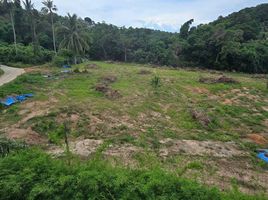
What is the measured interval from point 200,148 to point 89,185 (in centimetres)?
505

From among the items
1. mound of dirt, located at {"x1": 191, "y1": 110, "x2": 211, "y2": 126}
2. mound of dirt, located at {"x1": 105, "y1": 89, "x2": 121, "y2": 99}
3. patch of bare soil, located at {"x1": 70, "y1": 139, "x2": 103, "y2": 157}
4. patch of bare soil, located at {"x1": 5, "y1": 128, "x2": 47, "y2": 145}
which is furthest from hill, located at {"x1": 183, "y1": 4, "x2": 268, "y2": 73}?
patch of bare soil, located at {"x1": 5, "y1": 128, "x2": 47, "y2": 145}

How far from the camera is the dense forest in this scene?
26.9 meters

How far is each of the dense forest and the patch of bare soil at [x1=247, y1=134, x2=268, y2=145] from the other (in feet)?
70.7

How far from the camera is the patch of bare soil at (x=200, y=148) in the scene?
773 centimetres

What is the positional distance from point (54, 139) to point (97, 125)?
2.03 metres

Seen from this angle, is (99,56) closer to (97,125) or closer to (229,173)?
(97,125)

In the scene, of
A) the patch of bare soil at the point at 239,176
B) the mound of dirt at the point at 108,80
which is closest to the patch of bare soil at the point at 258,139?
the patch of bare soil at the point at 239,176

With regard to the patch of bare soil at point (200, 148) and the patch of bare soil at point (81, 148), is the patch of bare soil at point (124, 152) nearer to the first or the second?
the patch of bare soil at point (81, 148)

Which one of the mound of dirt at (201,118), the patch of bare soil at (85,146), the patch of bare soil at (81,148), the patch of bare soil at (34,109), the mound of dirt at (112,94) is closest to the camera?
the patch of bare soil at (81,148)

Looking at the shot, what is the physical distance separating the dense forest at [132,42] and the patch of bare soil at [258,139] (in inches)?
849

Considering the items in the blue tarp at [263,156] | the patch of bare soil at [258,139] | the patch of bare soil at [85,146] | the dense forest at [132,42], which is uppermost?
the dense forest at [132,42]

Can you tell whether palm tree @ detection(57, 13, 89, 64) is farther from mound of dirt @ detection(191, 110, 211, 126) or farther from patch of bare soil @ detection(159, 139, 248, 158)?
patch of bare soil @ detection(159, 139, 248, 158)

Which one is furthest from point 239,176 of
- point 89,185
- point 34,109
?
point 34,109

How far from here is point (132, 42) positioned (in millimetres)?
41438
